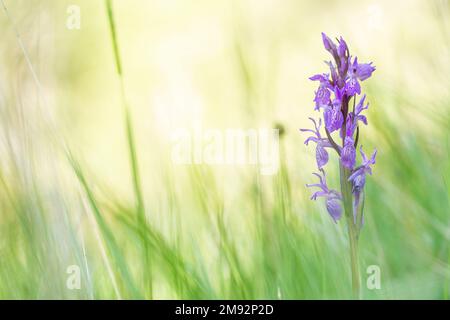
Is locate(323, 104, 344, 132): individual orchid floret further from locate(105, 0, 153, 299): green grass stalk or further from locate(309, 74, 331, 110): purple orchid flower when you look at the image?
locate(105, 0, 153, 299): green grass stalk

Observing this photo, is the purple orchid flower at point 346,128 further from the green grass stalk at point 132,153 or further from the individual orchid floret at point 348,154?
the green grass stalk at point 132,153

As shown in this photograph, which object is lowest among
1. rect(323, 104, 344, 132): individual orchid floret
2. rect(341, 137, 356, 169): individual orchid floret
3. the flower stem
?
the flower stem

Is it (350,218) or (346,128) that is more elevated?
(346,128)

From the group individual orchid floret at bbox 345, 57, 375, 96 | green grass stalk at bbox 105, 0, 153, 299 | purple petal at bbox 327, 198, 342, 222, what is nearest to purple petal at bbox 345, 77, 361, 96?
individual orchid floret at bbox 345, 57, 375, 96

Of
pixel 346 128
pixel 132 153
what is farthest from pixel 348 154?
pixel 132 153

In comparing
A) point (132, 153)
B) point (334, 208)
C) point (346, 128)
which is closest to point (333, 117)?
point (346, 128)

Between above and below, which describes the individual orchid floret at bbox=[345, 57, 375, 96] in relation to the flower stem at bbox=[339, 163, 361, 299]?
above

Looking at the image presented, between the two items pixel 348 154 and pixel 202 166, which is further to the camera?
pixel 202 166

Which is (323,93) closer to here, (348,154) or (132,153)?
(348,154)

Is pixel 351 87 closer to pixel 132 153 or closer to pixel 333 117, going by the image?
pixel 333 117
